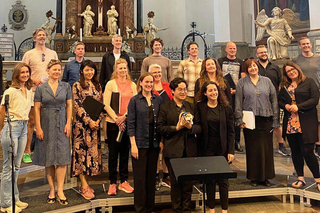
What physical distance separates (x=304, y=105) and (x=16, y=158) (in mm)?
3598

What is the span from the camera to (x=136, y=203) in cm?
365

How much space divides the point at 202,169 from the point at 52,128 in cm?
188

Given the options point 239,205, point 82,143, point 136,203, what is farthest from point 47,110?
point 239,205

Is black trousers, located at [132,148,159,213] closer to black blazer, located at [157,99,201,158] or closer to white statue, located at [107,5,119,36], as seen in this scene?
black blazer, located at [157,99,201,158]

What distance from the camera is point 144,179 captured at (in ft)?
12.0

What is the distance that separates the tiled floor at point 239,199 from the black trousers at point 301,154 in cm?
48

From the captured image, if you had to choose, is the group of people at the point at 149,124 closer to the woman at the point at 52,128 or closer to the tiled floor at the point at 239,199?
the woman at the point at 52,128

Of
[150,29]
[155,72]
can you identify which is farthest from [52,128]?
[150,29]

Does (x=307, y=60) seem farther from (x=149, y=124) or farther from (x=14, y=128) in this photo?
(x=14, y=128)

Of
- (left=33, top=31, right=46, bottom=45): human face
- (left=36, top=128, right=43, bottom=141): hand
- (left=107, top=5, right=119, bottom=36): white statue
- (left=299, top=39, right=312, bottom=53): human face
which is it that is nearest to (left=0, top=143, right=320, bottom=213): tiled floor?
(left=36, top=128, right=43, bottom=141): hand

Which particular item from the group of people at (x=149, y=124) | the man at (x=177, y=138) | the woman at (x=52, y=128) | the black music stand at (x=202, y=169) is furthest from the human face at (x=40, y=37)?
the black music stand at (x=202, y=169)

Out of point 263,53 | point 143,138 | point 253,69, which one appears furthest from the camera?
point 263,53

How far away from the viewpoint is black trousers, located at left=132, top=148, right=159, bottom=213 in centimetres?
364

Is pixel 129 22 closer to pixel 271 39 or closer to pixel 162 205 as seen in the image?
pixel 271 39
